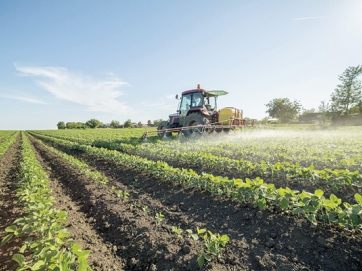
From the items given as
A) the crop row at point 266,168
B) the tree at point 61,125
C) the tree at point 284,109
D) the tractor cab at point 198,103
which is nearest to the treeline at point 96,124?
the tree at point 61,125

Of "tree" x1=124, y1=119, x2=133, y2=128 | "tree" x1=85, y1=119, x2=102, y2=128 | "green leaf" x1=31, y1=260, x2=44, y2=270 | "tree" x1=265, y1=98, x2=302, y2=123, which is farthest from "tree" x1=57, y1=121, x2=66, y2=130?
"green leaf" x1=31, y1=260, x2=44, y2=270

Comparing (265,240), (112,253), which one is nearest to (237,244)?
(265,240)

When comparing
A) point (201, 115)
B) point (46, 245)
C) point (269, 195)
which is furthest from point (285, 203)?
point (201, 115)

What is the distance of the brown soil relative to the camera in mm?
2203

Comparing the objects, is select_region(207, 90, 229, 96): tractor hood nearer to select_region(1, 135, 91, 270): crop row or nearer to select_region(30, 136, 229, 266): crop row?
select_region(30, 136, 229, 266): crop row

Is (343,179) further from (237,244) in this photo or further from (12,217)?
(12,217)

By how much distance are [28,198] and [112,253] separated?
1.77 m

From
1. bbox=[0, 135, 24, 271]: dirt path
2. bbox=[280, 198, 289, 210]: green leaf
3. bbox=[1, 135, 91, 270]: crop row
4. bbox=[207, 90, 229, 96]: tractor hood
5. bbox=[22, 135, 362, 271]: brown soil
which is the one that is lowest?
bbox=[0, 135, 24, 271]: dirt path

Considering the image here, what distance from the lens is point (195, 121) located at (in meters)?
10.9

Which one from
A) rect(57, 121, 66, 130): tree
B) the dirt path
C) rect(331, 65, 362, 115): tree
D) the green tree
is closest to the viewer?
the dirt path

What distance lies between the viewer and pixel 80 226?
10.7 ft

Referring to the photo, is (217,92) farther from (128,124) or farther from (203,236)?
(128,124)

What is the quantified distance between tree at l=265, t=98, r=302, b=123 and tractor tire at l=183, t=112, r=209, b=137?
174 feet

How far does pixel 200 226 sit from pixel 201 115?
8087 millimetres
